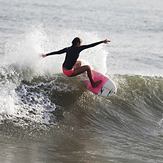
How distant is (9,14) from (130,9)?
11.7m

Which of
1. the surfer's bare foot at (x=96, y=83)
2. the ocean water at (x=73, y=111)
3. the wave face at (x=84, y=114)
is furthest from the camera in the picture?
the surfer's bare foot at (x=96, y=83)

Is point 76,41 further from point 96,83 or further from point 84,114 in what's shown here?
point 84,114

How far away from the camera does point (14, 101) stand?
12.1 meters

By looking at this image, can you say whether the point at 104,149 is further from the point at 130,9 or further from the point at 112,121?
the point at 130,9

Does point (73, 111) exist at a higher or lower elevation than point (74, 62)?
lower

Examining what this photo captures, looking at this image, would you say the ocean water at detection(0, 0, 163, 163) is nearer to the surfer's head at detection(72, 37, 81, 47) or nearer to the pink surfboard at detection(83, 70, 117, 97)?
the pink surfboard at detection(83, 70, 117, 97)

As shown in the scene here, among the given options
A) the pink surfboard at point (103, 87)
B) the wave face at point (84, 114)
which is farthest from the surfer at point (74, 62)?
the wave face at point (84, 114)

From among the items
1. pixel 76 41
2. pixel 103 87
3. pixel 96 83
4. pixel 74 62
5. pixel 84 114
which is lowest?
pixel 84 114

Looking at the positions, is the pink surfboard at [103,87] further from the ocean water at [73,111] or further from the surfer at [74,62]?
the ocean water at [73,111]

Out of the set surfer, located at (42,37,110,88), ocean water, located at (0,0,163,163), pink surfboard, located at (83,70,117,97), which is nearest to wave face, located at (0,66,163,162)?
ocean water, located at (0,0,163,163)

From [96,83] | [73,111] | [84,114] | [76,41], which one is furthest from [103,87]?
[76,41]

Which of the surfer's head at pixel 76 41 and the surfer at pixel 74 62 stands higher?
the surfer's head at pixel 76 41

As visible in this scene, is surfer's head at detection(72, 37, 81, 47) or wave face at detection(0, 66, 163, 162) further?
surfer's head at detection(72, 37, 81, 47)

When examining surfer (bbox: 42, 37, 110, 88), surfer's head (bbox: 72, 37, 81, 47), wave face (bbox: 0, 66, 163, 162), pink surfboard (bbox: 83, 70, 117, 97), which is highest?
surfer's head (bbox: 72, 37, 81, 47)
